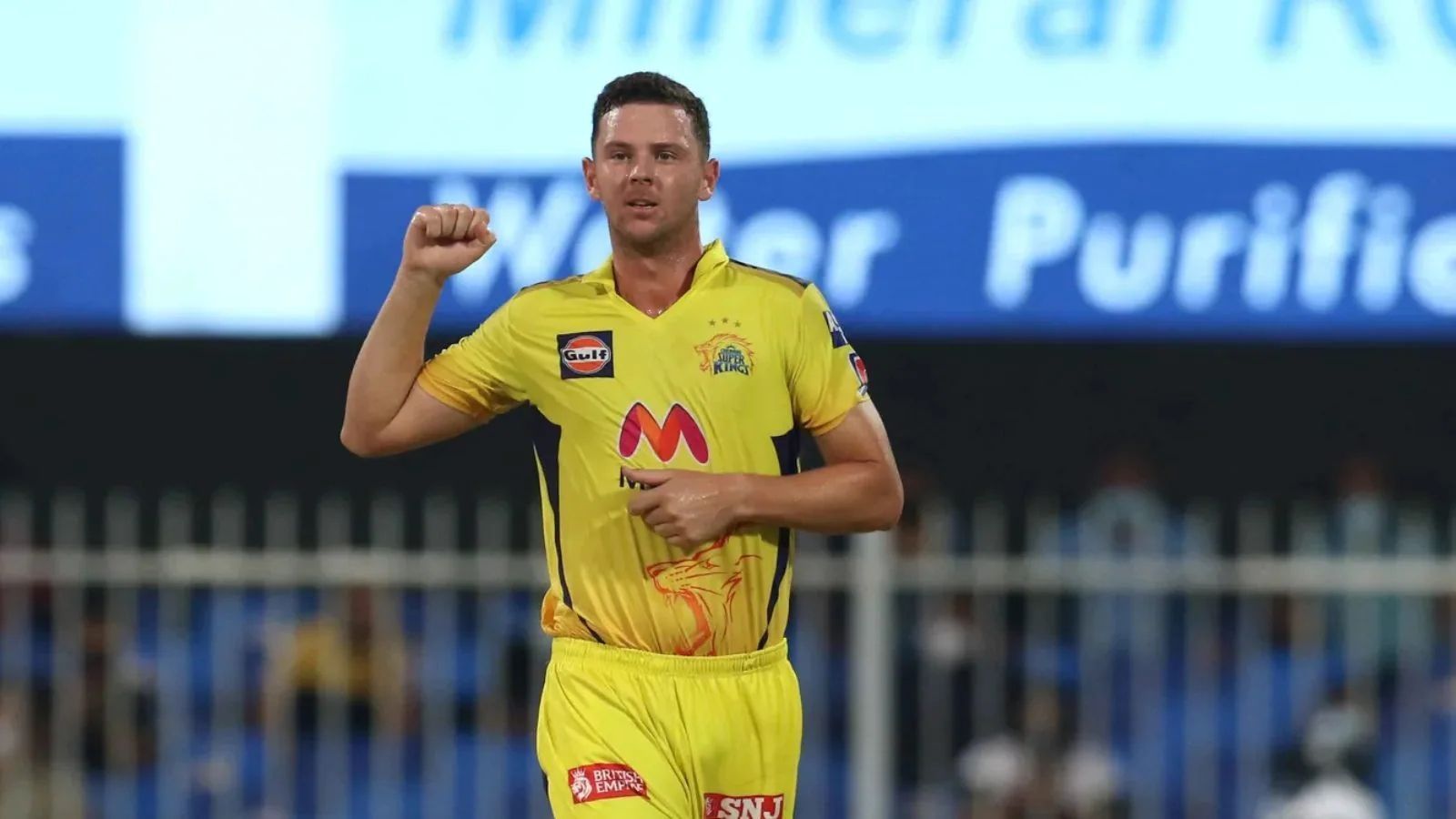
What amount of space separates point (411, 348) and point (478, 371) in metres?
0.13

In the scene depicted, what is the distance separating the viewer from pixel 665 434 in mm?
4531

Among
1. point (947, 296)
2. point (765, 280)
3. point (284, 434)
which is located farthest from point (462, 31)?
point (765, 280)

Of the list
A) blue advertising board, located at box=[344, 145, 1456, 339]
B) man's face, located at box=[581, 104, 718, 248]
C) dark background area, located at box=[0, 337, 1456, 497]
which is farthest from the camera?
dark background area, located at box=[0, 337, 1456, 497]

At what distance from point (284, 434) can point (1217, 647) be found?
4.98 meters

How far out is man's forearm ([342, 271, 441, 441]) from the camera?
4.54 m

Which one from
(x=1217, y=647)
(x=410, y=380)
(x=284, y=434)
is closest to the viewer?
(x=410, y=380)

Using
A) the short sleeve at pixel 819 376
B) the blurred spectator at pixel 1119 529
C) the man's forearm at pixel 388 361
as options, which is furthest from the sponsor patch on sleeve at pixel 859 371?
the blurred spectator at pixel 1119 529

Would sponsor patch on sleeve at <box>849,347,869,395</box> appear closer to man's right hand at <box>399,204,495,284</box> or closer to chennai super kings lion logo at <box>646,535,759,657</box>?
chennai super kings lion logo at <box>646,535,759,657</box>

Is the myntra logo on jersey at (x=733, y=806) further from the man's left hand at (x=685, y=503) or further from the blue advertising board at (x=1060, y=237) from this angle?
the blue advertising board at (x=1060, y=237)

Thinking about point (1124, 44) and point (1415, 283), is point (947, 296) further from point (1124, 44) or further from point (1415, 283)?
point (1415, 283)

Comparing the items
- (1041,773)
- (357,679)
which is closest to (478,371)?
(357,679)

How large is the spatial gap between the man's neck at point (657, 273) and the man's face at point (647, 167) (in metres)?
0.08

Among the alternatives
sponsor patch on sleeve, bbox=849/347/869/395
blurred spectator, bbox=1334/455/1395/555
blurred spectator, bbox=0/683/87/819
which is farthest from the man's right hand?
blurred spectator, bbox=1334/455/1395/555

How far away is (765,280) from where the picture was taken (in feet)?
15.3
